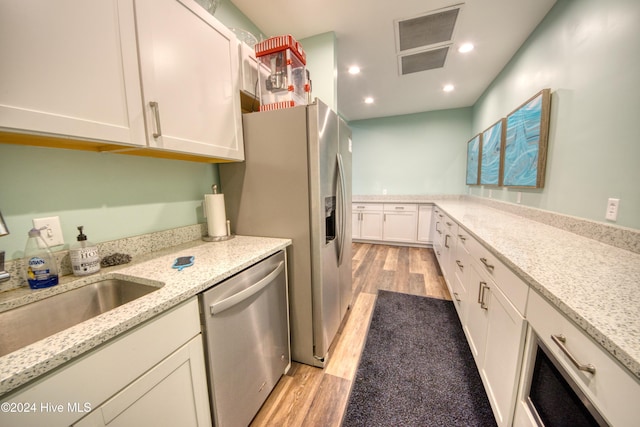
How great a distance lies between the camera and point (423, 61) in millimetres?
2463

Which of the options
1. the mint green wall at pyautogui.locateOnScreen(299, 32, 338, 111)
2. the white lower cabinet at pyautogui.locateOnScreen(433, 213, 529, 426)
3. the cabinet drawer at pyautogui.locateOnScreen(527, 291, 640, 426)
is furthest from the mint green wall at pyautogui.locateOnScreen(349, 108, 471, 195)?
the cabinet drawer at pyautogui.locateOnScreen(527, 291, 640, 426)

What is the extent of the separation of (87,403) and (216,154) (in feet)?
3.48

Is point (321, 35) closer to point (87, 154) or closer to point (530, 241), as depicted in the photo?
point (87, 154)

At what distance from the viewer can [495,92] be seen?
9.37 ft

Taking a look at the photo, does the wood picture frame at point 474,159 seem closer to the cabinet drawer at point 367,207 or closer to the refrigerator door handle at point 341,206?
the cabinet drawer at point 367,207

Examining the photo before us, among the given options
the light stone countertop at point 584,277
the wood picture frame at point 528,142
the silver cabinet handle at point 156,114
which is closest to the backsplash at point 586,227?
the light stone countertop at point 584,277

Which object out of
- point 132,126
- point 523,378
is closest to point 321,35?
point 132,126

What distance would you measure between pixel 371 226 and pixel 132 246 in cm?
379

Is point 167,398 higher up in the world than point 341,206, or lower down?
lower down

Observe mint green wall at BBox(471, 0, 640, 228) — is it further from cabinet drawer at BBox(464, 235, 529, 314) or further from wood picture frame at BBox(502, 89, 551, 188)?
cabinet drawer at BBox(464, 235, 529, 314)

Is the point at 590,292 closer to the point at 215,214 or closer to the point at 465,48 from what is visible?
the point at 215,214

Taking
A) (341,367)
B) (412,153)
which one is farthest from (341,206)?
(412,153)

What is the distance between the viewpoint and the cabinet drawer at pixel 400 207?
4.09 meters

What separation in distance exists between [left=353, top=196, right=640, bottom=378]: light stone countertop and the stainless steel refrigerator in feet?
3.13
